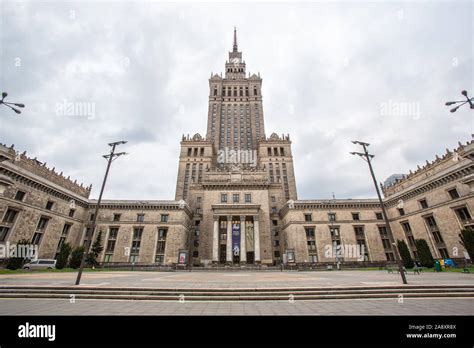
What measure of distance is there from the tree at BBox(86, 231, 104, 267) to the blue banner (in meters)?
25.7

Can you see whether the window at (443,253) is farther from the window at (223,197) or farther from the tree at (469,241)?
the window at (223,197)

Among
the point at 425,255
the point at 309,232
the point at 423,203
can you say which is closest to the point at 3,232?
the point at 309,232

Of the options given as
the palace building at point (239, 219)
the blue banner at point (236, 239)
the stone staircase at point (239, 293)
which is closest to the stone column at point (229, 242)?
the palace building at point (239, 219)

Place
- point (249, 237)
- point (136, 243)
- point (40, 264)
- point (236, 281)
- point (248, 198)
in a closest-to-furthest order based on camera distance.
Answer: point (236, 281) → point (40, 264) → point (136, 243) → point (249, 237) → point (248, 198)

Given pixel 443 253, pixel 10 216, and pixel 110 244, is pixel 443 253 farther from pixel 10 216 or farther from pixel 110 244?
pixel 10 216

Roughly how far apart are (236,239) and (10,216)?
124 feet

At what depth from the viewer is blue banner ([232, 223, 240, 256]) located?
44.8 metres

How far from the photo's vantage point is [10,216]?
31219mm

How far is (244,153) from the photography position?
78.1 meters
